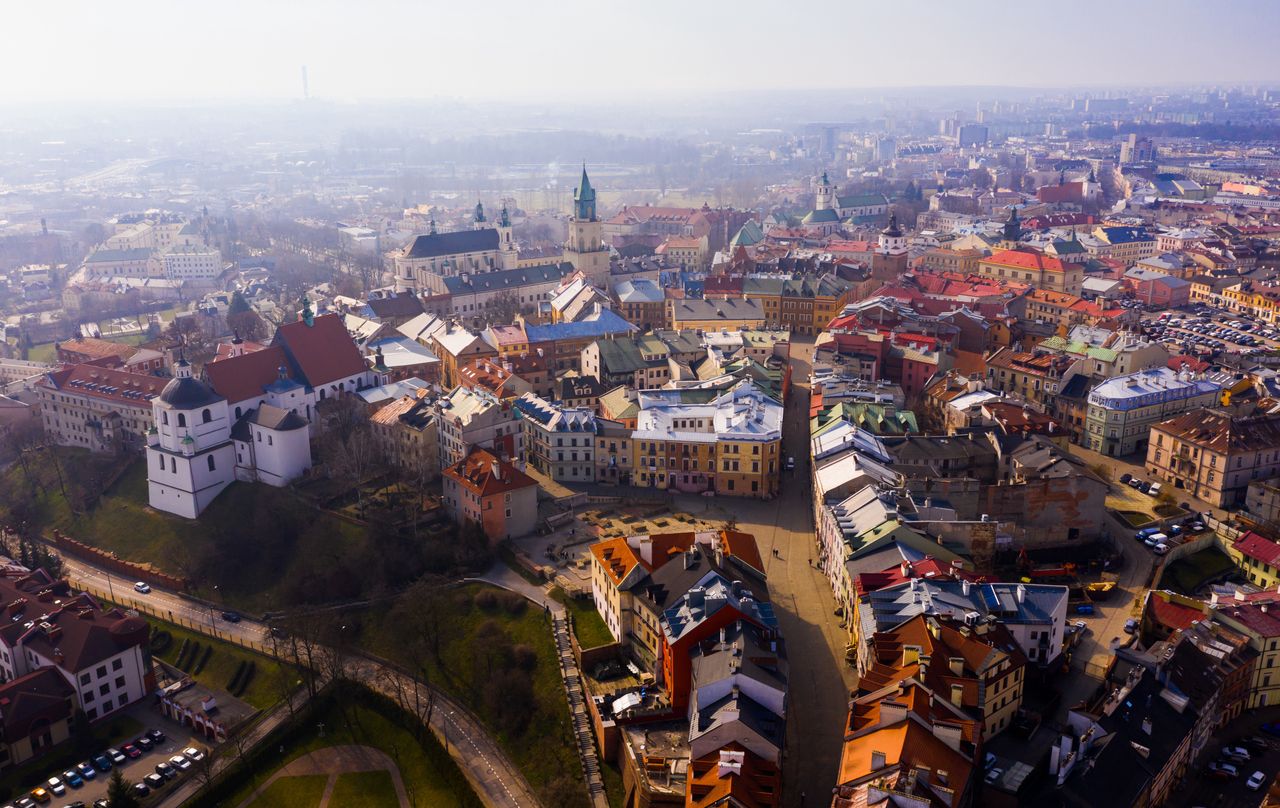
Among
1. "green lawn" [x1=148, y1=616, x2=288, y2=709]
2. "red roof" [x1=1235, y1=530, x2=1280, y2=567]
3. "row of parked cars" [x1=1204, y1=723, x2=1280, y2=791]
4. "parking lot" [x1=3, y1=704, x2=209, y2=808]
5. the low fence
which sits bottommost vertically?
"parking lot" [x1=3, y1=704, x2=209, y2=808]

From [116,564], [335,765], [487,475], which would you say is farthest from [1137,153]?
[335,765]

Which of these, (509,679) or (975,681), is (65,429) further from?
(975,681)

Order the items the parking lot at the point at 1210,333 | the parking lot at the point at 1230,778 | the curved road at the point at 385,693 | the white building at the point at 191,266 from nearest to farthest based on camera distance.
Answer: the parking lot at the point at 1230,778, the curved road at the point at 385,693, the parking lot at the point at 1210,333, the white building at the point at 191,266

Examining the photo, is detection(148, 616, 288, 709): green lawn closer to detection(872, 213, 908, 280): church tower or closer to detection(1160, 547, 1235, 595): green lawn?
detection(1160, 547, 1235, 595): green lawn

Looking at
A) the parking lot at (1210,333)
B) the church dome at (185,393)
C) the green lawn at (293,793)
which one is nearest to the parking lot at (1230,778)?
the green lawn at (293,793)

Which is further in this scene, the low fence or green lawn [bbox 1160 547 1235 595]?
the low fence

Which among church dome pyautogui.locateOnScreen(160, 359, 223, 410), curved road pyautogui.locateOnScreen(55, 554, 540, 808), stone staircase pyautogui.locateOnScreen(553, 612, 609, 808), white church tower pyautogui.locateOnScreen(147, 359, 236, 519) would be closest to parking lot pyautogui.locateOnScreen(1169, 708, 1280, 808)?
stone staircase pyautogui.locateOnScreen(553, 612, 609, 808)

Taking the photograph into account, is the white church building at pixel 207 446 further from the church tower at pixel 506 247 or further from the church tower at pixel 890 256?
the church tower at pixel 890 256
